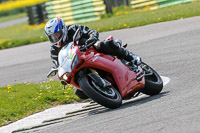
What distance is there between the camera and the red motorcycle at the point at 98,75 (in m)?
7.10

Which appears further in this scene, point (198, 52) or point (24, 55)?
point (24, 55)

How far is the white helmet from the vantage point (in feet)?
24.8

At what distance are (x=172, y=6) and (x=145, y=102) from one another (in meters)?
12.6

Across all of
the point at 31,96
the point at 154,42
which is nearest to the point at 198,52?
the point at 154,42

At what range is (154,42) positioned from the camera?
43.1ft

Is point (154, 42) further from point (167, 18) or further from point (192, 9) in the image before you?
point (192, 9)

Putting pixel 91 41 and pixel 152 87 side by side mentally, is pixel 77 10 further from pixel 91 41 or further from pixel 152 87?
pixel 91 41

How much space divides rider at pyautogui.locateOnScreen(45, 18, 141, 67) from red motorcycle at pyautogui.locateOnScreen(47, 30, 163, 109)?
0.11 m

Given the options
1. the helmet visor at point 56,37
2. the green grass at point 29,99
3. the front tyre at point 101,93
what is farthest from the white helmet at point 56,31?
the green grass at point 29,99

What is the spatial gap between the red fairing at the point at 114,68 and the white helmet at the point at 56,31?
517mm

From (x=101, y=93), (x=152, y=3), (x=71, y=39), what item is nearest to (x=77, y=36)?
(x=71, y=39)

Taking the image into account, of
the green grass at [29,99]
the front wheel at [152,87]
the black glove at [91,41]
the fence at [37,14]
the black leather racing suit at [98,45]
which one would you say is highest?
the black glove at [91,41]

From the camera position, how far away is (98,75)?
721 centimetres

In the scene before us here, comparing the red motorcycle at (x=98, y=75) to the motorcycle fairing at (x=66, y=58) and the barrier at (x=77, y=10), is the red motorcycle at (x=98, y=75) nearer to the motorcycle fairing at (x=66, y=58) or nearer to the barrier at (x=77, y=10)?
the motorcycle fairing at (x=66, y=58)
